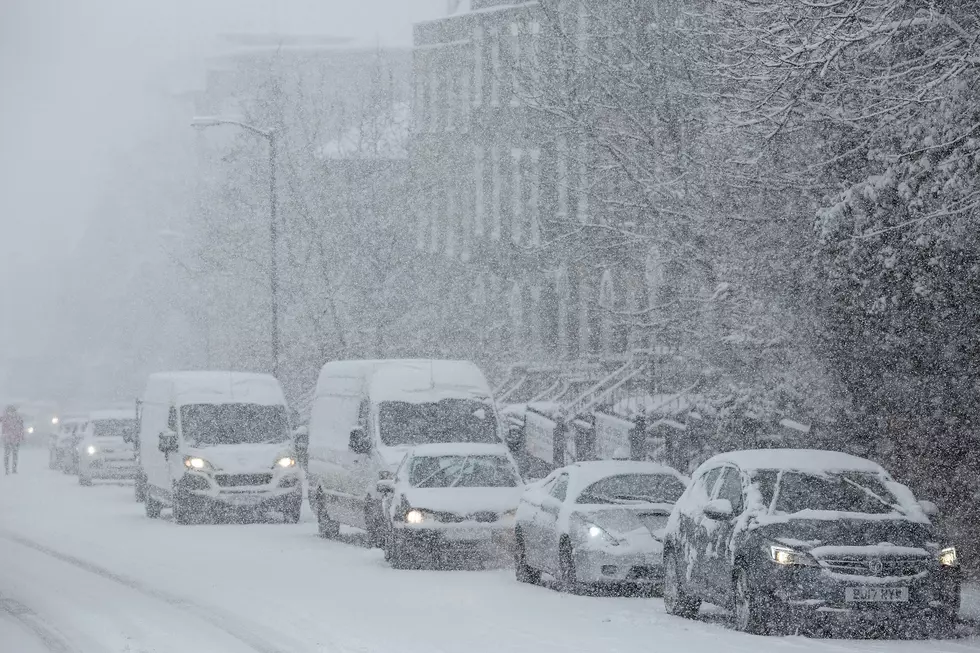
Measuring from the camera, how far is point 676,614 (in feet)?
53.7

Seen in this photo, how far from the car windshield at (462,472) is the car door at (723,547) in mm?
6954

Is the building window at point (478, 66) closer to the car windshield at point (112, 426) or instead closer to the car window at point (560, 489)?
the car windshield at point (112, 426)

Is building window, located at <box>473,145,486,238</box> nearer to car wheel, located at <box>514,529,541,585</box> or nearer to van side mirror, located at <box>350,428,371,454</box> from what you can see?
van side mirror, located at <box>350,428,371,454</box>

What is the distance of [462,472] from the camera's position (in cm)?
2264

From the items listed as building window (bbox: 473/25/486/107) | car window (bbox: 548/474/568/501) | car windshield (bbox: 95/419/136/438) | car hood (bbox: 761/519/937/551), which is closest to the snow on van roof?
car windshield (bbox: 95/419/136/438)

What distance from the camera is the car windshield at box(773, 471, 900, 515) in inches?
603

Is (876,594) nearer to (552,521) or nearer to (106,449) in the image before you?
(552,521)

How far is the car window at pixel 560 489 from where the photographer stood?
1920 centimetres

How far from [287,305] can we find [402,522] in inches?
1603

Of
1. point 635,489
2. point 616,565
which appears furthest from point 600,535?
point 635,489

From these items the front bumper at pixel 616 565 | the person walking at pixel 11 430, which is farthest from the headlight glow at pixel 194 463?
the person walking at pixel 11 430

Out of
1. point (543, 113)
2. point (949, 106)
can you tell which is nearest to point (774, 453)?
point (949, 106)

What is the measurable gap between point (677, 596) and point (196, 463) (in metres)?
15.1

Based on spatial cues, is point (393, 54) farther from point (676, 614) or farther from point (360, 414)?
point (676, 614)
